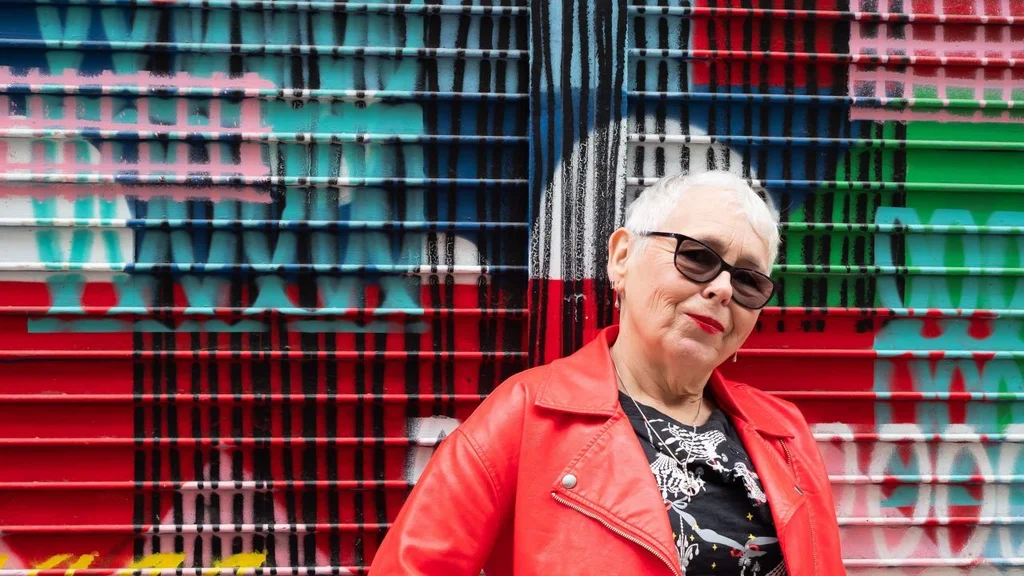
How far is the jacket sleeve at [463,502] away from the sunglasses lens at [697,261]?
0.60 m

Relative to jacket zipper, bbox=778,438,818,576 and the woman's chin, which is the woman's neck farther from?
jacket zipper, bbox=778,438,818,576

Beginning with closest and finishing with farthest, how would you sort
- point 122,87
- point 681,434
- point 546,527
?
point 546,527
point 681,434
point 122,87

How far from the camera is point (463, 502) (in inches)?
78.2

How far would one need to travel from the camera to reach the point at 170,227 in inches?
103

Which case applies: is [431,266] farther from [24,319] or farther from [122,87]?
[24,319]

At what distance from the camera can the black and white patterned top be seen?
6.55ft

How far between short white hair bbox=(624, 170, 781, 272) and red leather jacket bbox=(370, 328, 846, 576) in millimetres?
399

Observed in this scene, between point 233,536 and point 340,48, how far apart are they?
1.81m

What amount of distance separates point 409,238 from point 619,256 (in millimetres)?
825

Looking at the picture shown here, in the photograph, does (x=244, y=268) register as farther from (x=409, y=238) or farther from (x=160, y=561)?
(x=160, y=561)

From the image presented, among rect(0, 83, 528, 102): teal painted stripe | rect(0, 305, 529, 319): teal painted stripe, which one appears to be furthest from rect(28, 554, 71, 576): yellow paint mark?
rect(0, 83, 528, 102): teal painted stripe

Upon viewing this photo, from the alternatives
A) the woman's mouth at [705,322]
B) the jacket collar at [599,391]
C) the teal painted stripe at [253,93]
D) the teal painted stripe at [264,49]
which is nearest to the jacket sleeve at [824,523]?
the jacket collar at [599,391]

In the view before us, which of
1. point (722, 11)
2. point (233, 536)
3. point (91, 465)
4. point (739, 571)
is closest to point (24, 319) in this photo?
point (91, 465)

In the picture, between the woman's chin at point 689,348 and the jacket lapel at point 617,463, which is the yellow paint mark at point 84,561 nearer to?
the jacket lapel at point 617,463
